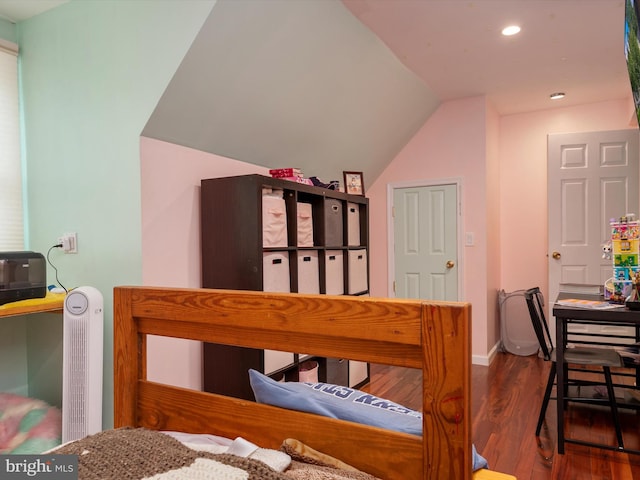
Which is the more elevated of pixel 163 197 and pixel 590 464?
pixel 163 197

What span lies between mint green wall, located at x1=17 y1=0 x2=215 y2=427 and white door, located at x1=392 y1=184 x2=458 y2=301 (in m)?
3.01

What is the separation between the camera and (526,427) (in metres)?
2.59

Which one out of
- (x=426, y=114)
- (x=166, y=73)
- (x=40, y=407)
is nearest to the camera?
(x=166, y=73)

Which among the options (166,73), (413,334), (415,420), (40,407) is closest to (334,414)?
(415,420)

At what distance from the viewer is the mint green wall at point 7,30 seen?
2.37m

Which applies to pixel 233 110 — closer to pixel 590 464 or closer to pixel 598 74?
pixel 590 464

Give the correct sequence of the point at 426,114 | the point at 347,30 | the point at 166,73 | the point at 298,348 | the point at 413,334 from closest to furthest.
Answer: the point at 413,334, the point at 298,348, the point at 166,73, the point at 347,30, the point at 426,114

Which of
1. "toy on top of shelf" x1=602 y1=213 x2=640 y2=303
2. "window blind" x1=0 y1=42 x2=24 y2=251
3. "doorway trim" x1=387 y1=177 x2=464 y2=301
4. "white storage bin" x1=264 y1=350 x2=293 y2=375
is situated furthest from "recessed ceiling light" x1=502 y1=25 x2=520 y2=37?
"window blind" x1=0 y1=42 x2=24 y2=251

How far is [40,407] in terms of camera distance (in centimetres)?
209

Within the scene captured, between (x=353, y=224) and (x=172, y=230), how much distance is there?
1506mm

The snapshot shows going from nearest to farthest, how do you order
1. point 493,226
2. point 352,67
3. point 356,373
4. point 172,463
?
point 172,463 < point 352,67 < point 356,373 < point 493,226

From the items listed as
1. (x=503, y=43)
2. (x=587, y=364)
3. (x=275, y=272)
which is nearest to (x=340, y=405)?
(x=275, y=272)

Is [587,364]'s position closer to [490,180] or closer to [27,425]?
[490,180]

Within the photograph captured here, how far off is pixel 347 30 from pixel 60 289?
2.26m
